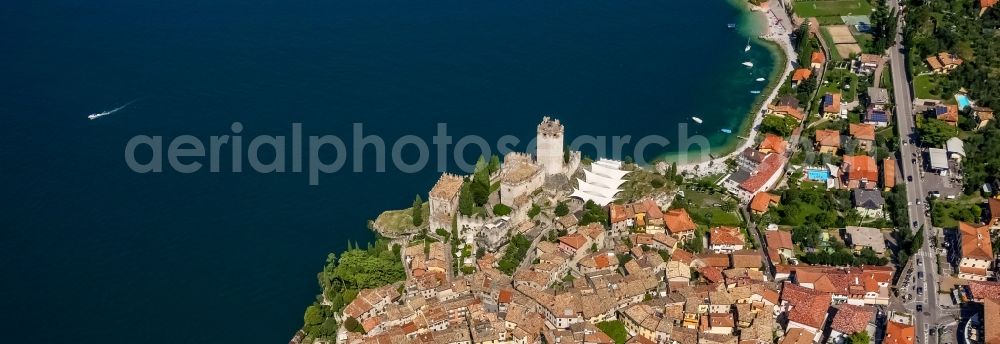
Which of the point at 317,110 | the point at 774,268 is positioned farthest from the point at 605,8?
the point at 774,268

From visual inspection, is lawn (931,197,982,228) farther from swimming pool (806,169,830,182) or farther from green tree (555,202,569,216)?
green tree (555,202,569,216)

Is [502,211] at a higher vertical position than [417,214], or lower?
higher

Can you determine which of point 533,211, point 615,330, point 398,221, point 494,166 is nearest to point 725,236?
point 615,330

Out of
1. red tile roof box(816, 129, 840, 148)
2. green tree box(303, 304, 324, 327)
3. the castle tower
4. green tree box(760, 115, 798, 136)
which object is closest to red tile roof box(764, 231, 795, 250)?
red tile roof box(816, 129, 840, 148)

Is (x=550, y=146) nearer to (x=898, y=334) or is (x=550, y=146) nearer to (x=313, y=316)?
(x=313, y=316)

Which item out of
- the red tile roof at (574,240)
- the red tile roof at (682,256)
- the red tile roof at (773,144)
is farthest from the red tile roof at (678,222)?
the red tile roof at (773,144)

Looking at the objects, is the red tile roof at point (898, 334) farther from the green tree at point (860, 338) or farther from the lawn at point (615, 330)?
the lawn at point (615, 330)
